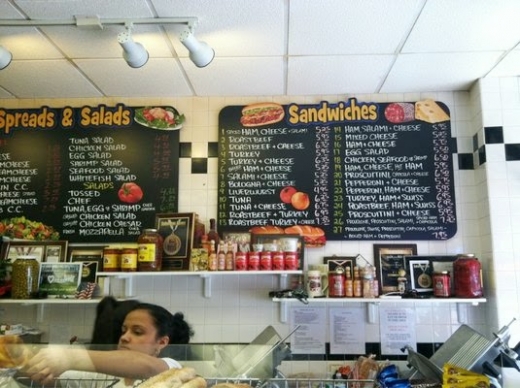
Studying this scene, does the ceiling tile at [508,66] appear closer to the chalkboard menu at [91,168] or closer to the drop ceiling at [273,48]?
the drop ceiling at [273,48]

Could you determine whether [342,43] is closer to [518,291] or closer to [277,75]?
[277,75]

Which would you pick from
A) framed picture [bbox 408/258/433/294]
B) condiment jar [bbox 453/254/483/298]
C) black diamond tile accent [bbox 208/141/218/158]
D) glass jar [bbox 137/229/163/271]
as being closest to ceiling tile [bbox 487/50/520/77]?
condiment jar [bbox 453/254/483/298]

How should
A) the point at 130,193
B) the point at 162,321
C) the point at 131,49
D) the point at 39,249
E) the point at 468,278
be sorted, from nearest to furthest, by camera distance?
the point at 162,321 < the point at 131,49 < the point at 468,278 < the point at 39,249 < the point at 130,193

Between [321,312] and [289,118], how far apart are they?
1453mm

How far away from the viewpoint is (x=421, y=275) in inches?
132

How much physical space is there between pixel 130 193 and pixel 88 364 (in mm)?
2294

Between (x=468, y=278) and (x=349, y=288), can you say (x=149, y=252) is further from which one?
(x=468, y=278)

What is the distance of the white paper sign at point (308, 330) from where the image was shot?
11.0 feet

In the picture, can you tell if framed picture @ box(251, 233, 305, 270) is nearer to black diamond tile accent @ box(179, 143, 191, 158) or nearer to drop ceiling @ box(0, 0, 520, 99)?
black diamond tile accent @ box(179, 143, 191, 158)

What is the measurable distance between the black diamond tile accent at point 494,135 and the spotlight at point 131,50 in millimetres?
2350

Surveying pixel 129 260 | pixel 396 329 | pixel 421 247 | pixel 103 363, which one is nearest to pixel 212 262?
pixel 129 260

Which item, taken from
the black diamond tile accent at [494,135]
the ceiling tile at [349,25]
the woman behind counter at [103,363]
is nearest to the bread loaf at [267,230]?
the ceiling tile at [349,25]

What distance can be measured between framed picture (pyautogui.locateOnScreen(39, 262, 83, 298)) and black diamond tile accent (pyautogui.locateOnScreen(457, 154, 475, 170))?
2.84m

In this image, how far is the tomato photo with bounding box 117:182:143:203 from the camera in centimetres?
356
